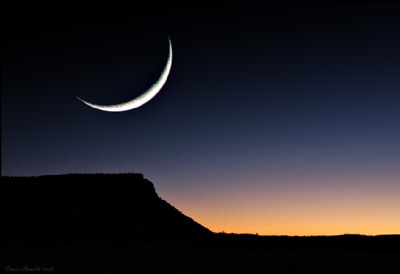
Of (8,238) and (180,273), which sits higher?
(8,238)

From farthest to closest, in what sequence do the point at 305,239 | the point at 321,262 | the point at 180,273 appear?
the point at 305,239 → the point at 321,262 → the point at 180,273

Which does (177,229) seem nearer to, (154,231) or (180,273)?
(154,231)

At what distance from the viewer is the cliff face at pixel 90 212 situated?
43381 mm

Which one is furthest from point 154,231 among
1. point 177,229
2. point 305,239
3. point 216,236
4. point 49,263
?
point 49,263

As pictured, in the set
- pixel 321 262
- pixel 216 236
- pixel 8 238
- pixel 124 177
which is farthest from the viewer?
pixel 124 177

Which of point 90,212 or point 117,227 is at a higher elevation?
point 90,212

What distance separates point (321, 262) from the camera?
26.3 m

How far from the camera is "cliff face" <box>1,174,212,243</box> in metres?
43.4

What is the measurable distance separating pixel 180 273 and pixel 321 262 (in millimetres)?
10192

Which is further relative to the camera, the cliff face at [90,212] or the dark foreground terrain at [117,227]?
the cliff face at [90,212]

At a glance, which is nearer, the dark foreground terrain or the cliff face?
the dark foreground terrain

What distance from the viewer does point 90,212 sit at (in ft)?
153

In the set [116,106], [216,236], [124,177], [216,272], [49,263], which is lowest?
[216,272]

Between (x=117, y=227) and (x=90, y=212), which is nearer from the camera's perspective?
(x=117, y=227)
